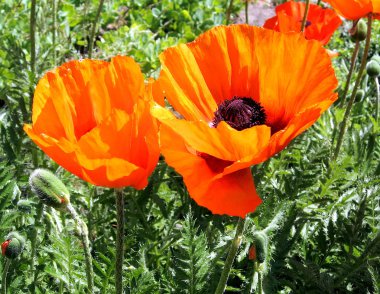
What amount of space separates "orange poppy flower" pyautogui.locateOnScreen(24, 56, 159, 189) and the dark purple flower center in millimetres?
219

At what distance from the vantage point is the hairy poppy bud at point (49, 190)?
3.92ft

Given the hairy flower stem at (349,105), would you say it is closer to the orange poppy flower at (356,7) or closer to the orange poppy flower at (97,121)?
the orange poppy flower at (356,7)

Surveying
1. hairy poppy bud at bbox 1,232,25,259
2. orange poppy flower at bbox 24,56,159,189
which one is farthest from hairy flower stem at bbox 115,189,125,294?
hairy poppy bud at bbox 1,232,25,259

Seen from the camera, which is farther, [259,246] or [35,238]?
[35,238]

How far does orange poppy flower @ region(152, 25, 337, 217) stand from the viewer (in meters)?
1.06

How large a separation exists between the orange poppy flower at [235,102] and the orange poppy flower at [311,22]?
120cm

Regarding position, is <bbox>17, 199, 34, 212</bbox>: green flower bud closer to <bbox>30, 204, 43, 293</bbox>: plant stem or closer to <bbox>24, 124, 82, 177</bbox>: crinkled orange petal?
<bbox>30, 204, 43, 293</bbox>: plant stem

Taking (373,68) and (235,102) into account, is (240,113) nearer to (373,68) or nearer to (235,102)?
(235,102)

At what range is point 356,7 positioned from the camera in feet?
6.25

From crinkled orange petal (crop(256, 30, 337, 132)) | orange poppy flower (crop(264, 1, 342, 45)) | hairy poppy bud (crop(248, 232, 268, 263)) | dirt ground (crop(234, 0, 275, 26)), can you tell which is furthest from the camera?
dirt ground (crop(234, 0, 275, 26))

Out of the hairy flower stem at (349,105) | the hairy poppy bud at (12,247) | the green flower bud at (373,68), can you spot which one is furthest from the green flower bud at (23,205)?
the green flower bud at (373,68)

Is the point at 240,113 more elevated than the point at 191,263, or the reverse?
the point at 240,113

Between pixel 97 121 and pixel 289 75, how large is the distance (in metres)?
0.38

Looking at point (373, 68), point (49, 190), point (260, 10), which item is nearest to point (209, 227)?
point (373, 68)
